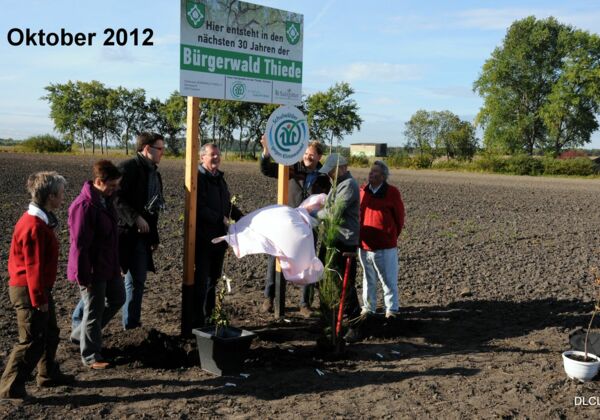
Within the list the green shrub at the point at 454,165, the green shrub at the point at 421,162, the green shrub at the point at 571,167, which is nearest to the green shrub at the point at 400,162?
the green shrub at the point at 421,162

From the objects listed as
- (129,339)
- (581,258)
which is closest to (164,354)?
(129,339)

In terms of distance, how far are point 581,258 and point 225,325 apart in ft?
26.1

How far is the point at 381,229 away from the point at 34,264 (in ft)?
12.7

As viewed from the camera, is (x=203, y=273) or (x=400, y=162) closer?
(x=203, y=273)

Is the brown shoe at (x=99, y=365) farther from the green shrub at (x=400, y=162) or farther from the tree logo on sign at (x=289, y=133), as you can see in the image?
the green shrub at (x=400, y=162)

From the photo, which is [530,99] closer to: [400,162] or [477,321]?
[400,162]

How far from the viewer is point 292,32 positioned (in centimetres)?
694

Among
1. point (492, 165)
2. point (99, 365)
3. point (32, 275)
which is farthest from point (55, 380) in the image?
point (492, 165)

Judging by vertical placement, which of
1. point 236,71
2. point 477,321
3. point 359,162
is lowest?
point 477,321

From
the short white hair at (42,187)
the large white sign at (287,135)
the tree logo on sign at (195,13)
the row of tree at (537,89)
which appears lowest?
the short white hair at (42,187)

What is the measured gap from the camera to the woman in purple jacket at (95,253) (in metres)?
4.95

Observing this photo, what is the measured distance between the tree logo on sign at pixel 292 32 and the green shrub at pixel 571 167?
50.5m

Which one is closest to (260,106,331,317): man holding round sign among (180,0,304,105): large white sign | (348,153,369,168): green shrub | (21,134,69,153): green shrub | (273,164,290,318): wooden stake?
(273,164,290,318): wooden stake

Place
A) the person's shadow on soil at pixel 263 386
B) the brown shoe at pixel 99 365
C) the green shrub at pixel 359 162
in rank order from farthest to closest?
the green shrub at pixel 359 162 < the brown shoe at pixel 99 365 < the person's shadow on soil at pixel 263 386
